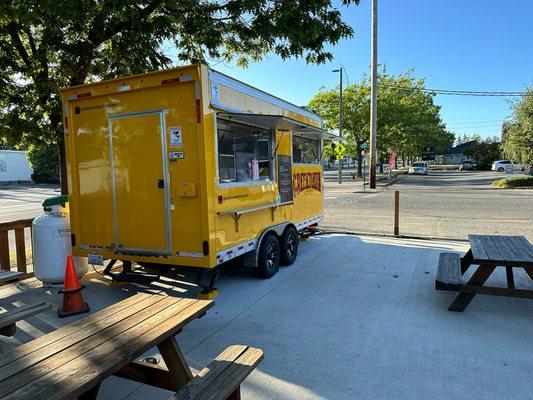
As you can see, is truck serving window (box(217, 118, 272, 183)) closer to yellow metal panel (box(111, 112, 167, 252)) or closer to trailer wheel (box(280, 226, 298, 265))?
yellow metal panel (box(111, 112, 167, 252))

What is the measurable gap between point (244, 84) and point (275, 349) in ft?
11.6

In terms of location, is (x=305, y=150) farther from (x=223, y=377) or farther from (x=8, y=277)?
(x=223, y=377)

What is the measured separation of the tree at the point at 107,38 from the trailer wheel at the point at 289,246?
3139mm

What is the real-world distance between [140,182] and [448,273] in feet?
12.7

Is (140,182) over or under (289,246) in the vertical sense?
over

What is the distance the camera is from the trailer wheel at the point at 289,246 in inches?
272

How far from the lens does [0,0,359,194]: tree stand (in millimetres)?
6293

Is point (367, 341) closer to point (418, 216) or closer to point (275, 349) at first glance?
Result: point (275, 349)

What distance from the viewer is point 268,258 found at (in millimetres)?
6297

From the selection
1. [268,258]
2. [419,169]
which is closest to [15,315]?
[268,258]

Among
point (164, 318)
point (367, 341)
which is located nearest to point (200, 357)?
point (164, 318)

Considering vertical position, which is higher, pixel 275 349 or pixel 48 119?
pixel 48 119

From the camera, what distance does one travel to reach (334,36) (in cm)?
729

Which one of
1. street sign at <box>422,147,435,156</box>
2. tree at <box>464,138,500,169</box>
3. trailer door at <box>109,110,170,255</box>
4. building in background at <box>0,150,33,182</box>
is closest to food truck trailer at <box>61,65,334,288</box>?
trailer door at <box>109,110,170,255</box>
